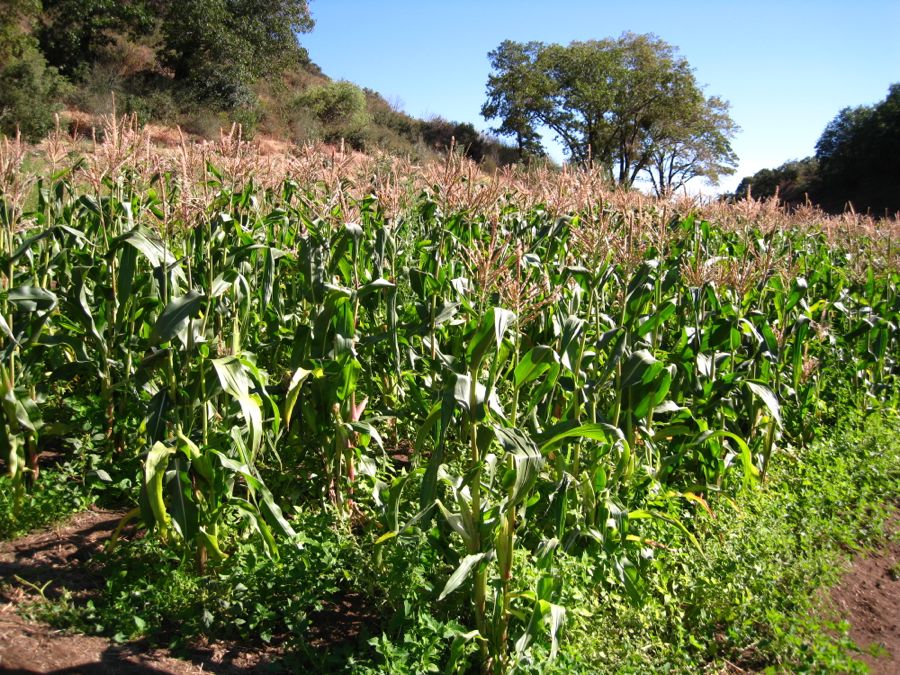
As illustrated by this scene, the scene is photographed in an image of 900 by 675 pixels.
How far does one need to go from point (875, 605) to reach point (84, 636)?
14.3ft

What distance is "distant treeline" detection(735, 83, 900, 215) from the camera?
1543 inches

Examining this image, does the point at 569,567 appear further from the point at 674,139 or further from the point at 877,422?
the point at 674,139

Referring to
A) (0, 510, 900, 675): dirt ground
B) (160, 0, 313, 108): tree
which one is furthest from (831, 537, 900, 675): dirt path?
(160, 0, 313, 108): tree

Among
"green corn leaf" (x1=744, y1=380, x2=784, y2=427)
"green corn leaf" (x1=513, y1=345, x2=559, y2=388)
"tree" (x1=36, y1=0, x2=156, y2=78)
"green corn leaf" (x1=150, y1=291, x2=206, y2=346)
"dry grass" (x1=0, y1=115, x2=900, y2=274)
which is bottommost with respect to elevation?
"green corn leaf" (x1=744, y1=380, x2=784, y2=427)

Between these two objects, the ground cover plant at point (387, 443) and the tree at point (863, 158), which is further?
the tree at point (863, 158)

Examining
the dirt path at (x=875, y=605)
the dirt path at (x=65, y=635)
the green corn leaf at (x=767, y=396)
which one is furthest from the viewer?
the green corn leaf at (x=767, y=396)

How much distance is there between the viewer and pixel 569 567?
3152mm

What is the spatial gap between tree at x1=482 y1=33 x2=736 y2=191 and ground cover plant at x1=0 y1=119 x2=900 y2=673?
135ft

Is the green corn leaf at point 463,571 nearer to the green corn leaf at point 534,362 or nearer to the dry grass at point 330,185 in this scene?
the green corn leaf at point 534,362

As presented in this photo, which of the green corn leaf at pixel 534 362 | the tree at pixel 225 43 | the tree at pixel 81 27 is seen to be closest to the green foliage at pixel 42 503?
the green corn leaf at pixel 534 362

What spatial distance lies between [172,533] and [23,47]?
27.8 m

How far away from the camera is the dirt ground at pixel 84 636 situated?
2.74m

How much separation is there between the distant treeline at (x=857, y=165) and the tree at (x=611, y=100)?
5.93 metres

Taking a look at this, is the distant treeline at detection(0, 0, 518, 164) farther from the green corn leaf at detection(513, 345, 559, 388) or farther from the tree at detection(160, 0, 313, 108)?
the green corn leaf at detection(513, 345, 559, 388)
